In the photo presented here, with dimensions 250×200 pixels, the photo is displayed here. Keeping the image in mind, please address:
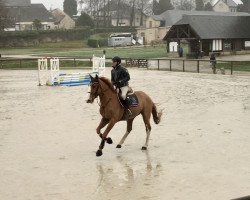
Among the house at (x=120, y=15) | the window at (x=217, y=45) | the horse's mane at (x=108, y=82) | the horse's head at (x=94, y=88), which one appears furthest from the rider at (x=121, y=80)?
the house at (x=120, y=15)

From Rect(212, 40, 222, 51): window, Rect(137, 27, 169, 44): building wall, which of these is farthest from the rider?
Rect(137, 27, 169, 44): building wall

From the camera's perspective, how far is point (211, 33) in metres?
56.8

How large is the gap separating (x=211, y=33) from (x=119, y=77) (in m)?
47.0

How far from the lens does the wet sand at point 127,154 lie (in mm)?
8633

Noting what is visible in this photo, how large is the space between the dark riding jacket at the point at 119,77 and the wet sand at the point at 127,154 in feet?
5.66

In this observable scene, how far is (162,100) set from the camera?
21531 mm

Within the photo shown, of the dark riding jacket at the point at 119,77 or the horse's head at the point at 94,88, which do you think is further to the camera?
the dark riding jacket at the point at 119,77

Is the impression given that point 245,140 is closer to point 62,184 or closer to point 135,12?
point 62,184

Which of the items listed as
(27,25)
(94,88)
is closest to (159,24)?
(27,25)

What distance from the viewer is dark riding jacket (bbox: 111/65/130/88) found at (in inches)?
456

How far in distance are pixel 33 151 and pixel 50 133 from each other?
2.39 metres

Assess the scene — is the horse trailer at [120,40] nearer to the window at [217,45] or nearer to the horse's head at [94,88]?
the window at [217,45]

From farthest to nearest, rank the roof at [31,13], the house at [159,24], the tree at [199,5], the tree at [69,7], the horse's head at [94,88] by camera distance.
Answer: the tree at [199,5] < the tree at [69,7] < the roof at [31,13] < the house at [159,24] < the horse's head at [94,88]

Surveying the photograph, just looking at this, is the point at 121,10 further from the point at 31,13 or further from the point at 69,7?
the point at 31,13
